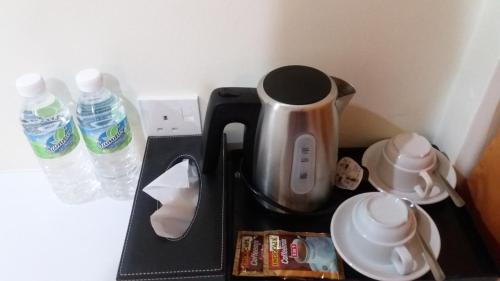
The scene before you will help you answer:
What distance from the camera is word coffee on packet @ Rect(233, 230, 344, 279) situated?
624 millimetres

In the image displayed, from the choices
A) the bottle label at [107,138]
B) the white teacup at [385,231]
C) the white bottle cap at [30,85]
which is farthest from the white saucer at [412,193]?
the white bottle cap at [30,85]

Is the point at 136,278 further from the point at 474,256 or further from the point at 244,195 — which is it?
the point at 474,256

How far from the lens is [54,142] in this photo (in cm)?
70

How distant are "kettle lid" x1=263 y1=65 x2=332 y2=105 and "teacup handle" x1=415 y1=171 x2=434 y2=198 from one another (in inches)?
9.6

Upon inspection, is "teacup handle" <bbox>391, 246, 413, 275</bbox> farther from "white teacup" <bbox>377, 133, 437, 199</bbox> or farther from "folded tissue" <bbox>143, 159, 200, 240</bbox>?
"folded tissue" <bbox>143, 159, 200, 240</bbox>

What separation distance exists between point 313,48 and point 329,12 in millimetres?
67

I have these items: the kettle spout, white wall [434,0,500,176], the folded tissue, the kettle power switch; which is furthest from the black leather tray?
white wall [434,0,500,176]

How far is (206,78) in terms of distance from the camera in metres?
0.74

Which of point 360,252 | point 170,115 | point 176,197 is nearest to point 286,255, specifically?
point 360,252

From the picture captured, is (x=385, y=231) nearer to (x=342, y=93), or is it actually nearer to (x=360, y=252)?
(x=360, y=252)

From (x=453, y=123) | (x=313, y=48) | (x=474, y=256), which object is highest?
(x=313, y=48)

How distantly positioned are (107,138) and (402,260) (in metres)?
0.51

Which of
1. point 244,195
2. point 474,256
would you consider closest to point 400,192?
point 474,256

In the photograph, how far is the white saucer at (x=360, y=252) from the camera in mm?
615
